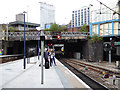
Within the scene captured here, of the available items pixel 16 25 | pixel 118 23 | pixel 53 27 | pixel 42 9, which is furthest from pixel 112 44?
pixel 16 25

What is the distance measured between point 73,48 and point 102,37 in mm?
16447

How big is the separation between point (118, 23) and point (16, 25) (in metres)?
66.2

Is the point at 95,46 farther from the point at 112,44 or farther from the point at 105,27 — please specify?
the point at 112,44

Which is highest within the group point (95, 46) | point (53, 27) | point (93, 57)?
point (53, 27)

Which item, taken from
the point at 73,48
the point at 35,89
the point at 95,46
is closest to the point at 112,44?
the point at 95,46

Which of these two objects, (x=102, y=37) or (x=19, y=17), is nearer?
(x=102, y=37)

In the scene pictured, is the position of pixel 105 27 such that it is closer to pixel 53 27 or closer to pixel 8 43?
pixel 8 43

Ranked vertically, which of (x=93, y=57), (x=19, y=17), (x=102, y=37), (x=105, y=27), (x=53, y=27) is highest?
(x=19, y=17)

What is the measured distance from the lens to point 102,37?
28.5m

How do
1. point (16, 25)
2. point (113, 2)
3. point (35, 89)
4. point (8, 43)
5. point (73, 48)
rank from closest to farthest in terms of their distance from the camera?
point (35, 89), point (113, 2), point (8, 43), point (73, 48), point (16, 25)

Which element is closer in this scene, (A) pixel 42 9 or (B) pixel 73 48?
(A) pixel 42 9

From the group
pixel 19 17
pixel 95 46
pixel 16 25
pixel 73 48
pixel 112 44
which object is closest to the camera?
pixel 112 44

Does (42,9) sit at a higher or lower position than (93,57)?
higher

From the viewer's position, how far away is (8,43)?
35.4 meters
